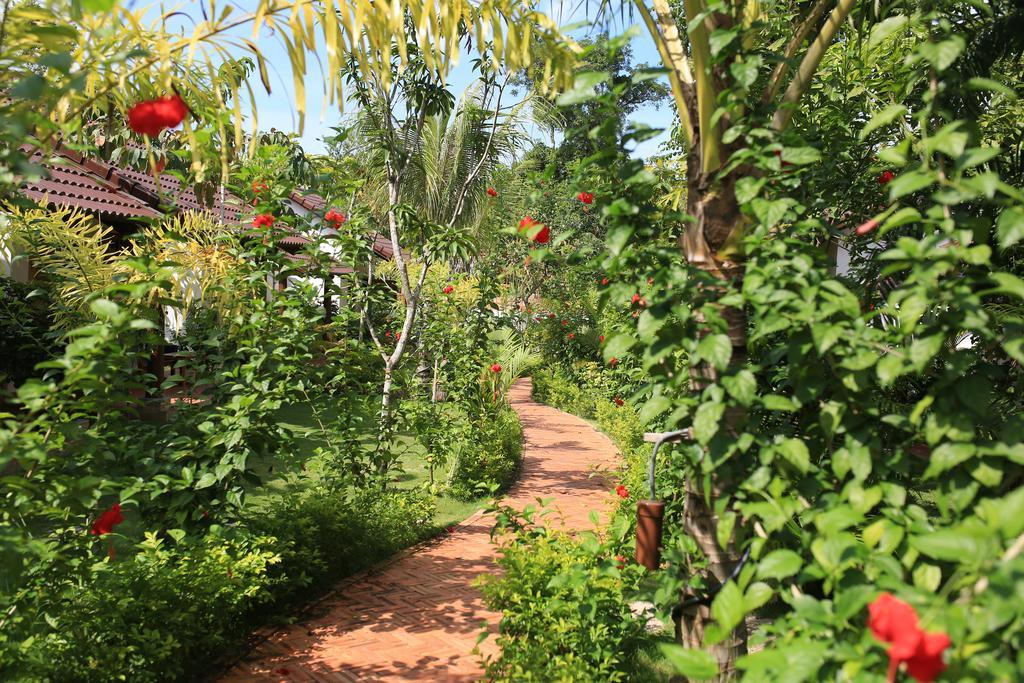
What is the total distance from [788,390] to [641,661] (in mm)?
1697

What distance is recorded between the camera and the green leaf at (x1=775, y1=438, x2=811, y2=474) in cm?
167

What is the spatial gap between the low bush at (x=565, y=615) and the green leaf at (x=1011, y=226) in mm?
1814

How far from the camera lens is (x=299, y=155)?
5.38m

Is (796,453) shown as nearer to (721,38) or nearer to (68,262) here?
(721,38)

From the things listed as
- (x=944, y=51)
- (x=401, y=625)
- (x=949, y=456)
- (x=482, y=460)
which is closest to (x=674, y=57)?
(x=944, y=51)

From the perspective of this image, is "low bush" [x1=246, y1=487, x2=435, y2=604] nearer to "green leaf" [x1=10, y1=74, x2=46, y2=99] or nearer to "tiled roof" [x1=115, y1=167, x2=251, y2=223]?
"green leaf" [x1=10, y1=74, x2=46, y2=99]

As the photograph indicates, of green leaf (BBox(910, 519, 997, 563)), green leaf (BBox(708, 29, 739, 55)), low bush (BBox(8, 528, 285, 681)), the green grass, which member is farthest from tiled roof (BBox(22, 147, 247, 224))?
green leaf (BBox(910, 519, 997, 563))

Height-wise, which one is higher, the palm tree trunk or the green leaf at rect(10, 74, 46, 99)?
the green leaf at rect(10, 74, 46, 99)

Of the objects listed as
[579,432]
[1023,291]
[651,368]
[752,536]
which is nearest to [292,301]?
[651,368]

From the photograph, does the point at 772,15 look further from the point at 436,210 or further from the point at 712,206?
the point at 436,210

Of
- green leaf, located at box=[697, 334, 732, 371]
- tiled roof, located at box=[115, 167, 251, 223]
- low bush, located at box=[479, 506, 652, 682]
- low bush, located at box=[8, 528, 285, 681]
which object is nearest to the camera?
green leaf, located at box=[697, 334, 732, 371]

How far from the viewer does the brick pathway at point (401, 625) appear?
3.64 meters

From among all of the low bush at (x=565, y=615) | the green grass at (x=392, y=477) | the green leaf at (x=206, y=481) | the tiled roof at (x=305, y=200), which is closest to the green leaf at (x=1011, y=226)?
the low bush at (x=565, y=615)

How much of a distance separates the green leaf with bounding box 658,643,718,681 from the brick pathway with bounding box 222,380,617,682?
2306 mm
